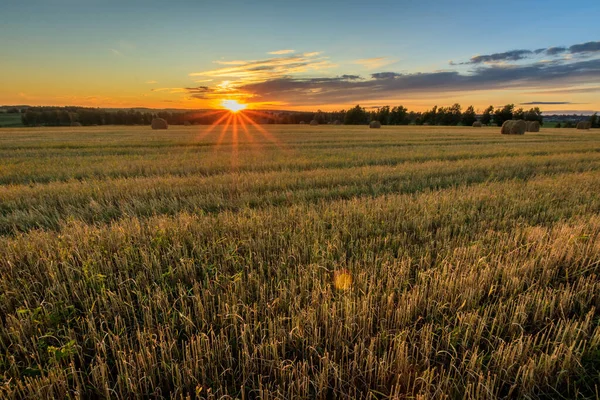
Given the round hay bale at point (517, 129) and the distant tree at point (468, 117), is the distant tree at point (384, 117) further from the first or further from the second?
the round hay bale at point (517, 129)

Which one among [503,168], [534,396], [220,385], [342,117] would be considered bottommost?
[534,396]

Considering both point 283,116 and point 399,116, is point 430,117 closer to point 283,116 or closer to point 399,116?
point 399,116

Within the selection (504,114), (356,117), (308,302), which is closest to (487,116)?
(504,114)

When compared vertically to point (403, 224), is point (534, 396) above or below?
below

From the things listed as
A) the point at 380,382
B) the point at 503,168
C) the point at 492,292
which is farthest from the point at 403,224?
the point at 503,168

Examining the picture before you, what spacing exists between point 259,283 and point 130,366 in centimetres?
134

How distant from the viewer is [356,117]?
97.9 m

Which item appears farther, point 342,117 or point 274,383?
point 342,117

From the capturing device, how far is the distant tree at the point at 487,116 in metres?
95.7

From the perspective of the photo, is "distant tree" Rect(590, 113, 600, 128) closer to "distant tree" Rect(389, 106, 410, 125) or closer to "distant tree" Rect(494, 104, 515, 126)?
"distant tree" Rect(494, 104, 515, 126)

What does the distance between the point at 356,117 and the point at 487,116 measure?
40.0 m

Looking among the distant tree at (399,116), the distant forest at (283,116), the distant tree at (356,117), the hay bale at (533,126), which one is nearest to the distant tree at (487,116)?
the distant forest at (283,116)

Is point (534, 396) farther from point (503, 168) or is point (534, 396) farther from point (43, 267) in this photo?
point (503, 168)

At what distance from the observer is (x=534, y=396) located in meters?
2.16
